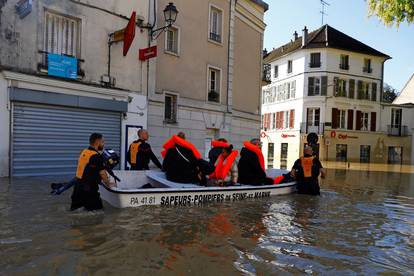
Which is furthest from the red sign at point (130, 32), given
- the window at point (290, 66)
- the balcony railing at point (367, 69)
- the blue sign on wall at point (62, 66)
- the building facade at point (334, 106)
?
the balcony railing at point (367, 69)

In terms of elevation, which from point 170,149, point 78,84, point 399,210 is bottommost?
point 399,210

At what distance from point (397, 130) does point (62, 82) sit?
42447 millimetres

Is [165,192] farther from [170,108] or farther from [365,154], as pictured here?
[365,154]

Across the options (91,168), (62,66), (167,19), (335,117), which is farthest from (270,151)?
(91,168)

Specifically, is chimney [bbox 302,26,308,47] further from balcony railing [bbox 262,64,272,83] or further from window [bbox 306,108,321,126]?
balcony railing [bbox 262,64,272,83]

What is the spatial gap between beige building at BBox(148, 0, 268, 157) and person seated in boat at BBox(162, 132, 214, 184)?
291 inches

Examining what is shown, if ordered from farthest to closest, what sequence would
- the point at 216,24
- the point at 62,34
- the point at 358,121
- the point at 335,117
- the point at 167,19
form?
the point at 358,121 → the point at 335,117 → the point at 216,24 → the point at 167,19 → the point at 62,34

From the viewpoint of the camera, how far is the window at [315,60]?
43.2m

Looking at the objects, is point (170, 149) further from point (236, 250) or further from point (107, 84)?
point (107, 84)

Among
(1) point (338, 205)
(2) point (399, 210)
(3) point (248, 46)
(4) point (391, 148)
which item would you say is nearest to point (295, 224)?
(1) point (338, 205)

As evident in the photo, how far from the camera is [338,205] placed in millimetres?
10242

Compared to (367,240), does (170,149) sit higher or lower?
higher

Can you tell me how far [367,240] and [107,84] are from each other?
10.6m

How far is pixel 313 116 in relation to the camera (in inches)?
1694
